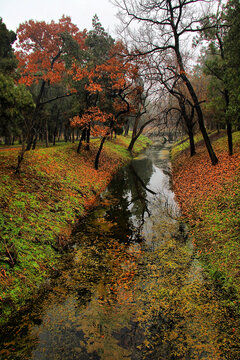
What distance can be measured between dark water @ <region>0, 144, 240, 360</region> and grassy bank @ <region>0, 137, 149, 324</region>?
0.61 meters

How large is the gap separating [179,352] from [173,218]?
21.7ft

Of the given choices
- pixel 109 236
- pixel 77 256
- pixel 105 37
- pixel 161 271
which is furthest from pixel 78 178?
pixel 105 37

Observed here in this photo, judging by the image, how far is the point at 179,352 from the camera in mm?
4035

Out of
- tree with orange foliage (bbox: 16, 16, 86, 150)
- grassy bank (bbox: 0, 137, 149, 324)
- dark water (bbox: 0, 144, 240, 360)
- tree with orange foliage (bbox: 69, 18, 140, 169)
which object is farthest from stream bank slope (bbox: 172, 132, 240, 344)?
tree with orange foliage (bbox: 16, 16, 86, 150)

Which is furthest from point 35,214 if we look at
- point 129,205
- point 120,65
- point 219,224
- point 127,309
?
point 120,65

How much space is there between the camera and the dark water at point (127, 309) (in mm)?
4148

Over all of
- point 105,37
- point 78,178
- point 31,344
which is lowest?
point 31,344

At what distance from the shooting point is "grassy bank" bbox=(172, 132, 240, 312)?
18.9 ft

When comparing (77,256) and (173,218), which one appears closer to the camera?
(77,256)

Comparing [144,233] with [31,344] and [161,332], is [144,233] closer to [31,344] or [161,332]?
[161,332]

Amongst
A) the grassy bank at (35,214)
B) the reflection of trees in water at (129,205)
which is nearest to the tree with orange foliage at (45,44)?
the grassy bank at (35,214)

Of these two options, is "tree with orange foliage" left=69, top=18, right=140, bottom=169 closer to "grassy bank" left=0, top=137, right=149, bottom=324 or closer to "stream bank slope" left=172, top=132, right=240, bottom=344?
"grassy bank" left=0, top=137, right=149, bottom=324

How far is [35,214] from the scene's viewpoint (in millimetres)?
8820

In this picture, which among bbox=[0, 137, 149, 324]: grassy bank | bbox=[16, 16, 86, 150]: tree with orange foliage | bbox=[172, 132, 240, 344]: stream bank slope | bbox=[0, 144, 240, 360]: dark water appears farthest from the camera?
bbox=[16, 16, 86, 150]: tree with orange foliage
